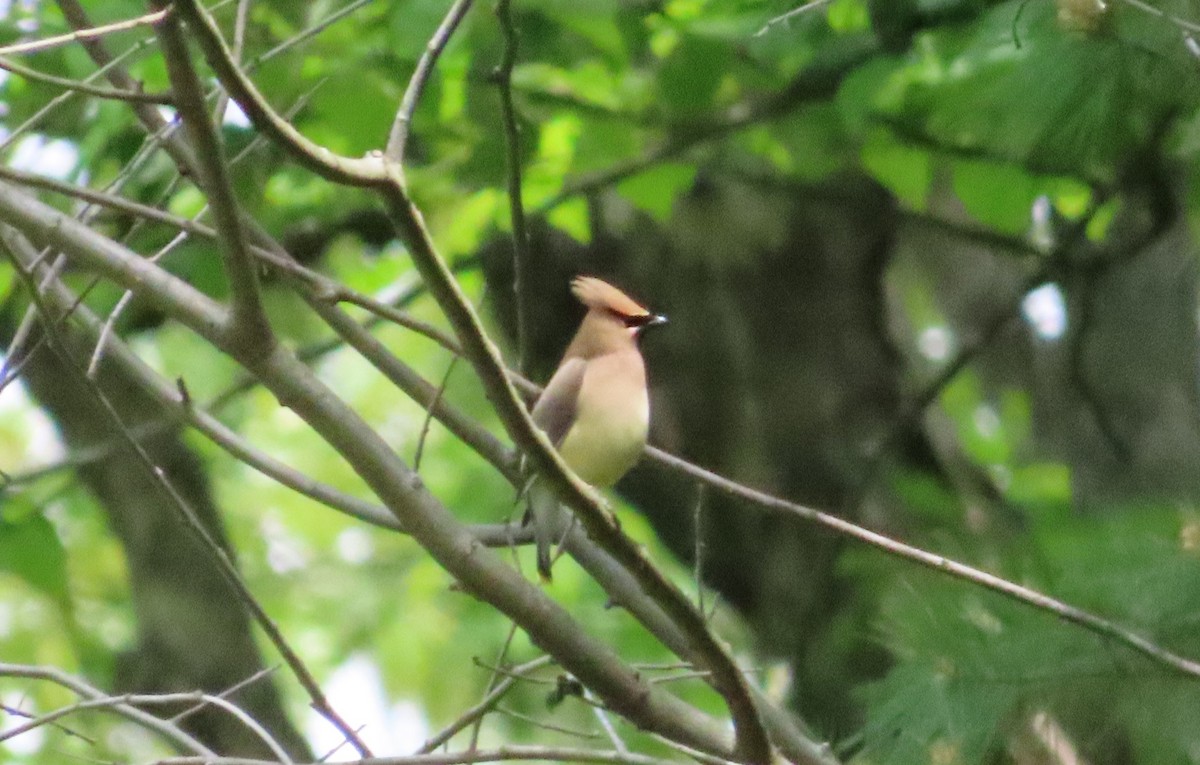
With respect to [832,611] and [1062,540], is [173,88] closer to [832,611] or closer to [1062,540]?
[1062,540]

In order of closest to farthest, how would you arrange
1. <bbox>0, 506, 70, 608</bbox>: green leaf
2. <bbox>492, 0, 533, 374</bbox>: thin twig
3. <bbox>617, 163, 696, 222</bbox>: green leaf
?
1. <bbox>492, 0, 533, 374</bbox>: thin twig
2. <bbox>0, 506, 70, 608</bbox>: green leaf
3. <bbox>617, 163, 696, 222</bbox>: green leaf

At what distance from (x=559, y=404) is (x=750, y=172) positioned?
262cm

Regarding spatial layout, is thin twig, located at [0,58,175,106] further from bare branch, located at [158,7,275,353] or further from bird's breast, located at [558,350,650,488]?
bird's breast, located at [558,350,650,488]

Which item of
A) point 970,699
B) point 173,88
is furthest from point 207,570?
point 173,88

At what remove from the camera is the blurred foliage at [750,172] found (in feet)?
11.2

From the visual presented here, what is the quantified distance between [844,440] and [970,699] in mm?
3511

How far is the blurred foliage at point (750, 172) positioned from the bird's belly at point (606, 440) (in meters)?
0.35

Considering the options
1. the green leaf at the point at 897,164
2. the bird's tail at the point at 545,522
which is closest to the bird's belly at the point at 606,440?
the bird's tail at the point at 545,522

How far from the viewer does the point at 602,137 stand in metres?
5.66

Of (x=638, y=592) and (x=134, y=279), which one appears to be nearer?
(x=134, y=279)

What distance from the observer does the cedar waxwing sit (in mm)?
4012

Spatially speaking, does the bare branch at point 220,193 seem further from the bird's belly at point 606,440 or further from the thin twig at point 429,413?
the bird's belly at point 606,440

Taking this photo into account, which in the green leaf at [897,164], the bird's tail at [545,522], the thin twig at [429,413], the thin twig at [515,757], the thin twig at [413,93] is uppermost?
the thin twig at [413,93]

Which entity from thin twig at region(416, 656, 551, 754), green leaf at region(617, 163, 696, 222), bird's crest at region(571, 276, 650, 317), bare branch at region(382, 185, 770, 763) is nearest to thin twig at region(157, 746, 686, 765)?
bare branch at region(382, 185, 770, 763)
